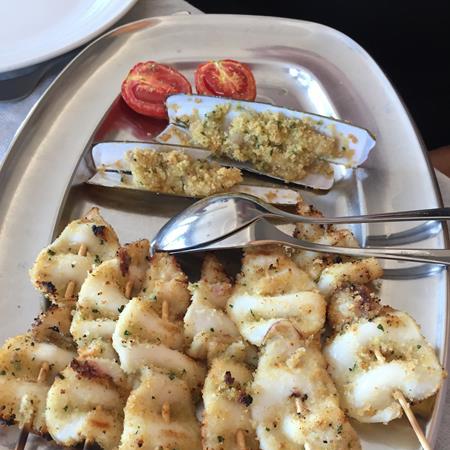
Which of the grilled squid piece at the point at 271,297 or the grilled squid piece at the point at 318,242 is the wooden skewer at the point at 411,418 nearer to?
the grilled squid piece at the point at 271,297

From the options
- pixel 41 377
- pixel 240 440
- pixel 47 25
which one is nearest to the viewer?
pixel 240 440

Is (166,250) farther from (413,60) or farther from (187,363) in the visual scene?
(413,60)

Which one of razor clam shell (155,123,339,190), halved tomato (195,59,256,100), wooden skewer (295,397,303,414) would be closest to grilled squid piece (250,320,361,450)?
wooden skewer (295,397,303,414)

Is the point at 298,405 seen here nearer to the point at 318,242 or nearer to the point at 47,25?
the point at 318,242

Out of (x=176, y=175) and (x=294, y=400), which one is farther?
(x=176, y=175)

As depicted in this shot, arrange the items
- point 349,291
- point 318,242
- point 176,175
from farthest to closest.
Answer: point 176,175 → point 318,242 → point 349,291

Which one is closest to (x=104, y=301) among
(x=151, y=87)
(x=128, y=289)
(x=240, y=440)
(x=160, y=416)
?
(x=128, y=289)

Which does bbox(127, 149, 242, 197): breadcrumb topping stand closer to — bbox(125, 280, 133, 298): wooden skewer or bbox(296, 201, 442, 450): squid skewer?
bbox(296, 201, 442, 450): squid skewer
